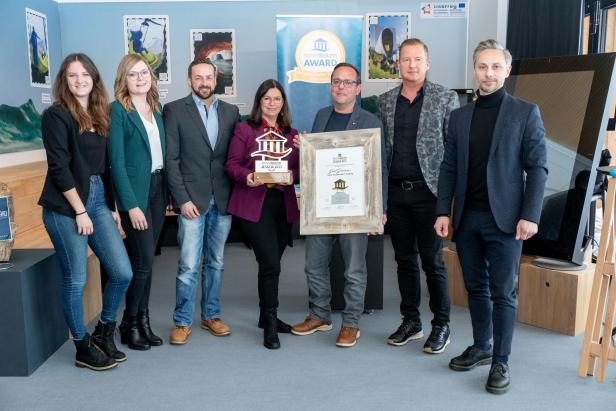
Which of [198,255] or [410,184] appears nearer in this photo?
[410,184]

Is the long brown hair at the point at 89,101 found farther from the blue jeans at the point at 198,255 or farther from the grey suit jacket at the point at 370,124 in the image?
the grey suit jacket at the point at 370,124

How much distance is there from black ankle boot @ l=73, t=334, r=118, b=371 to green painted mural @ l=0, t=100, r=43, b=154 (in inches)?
95.3

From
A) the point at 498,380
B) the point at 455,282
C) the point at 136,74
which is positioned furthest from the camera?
the point at 455,282

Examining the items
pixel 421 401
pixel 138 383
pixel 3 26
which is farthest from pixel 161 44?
pixel 421 401

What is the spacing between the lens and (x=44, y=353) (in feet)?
10.2

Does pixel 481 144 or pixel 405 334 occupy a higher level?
pixel 481 144

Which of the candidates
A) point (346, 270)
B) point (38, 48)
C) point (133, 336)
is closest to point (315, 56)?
point (38, 48)

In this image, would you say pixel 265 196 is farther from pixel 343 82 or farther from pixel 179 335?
pixel 179 335

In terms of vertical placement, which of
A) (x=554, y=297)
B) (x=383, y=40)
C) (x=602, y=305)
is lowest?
(x=554, y=297)

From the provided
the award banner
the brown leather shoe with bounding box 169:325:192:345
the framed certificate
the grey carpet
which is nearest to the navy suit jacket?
the framed certificate

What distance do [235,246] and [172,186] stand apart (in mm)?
2978

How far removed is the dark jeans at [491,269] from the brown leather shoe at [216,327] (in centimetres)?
142

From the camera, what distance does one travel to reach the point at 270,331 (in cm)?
332

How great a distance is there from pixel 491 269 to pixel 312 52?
A: 3673 mm
